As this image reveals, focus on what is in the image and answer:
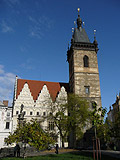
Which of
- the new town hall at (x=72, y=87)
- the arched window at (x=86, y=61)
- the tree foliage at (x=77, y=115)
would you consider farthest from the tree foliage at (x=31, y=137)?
the arched window at (x=86, y=61)

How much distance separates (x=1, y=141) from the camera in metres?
31.8

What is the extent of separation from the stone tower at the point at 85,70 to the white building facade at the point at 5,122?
50.1 feet

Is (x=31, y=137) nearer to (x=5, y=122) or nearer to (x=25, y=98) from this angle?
(x=5, y=122)

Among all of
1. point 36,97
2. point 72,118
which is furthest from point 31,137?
point 36,97

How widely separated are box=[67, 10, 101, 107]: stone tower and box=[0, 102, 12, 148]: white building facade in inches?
601

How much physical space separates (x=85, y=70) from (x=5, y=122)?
21.4 meters

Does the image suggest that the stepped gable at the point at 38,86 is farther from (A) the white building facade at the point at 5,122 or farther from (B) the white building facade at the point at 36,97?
(A) the white building facade at the point at 5,122

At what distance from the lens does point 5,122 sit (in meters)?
33.6

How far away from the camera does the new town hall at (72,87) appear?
3531 centimetres

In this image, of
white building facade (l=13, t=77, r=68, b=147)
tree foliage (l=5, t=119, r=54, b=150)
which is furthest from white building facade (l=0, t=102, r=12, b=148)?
tree foliage (l=5, t=119, r=54, b=150)

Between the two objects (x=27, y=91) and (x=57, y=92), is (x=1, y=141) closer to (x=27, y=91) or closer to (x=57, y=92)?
(x=27, y=91)

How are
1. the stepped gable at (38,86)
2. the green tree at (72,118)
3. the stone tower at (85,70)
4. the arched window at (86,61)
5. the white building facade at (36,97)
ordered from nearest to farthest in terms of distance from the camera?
the green tree at (72,118) → the white building facade at (36,97) → the stone tower at (85,70) → the stepped gable at (38,86) → the arched window at (86,61)

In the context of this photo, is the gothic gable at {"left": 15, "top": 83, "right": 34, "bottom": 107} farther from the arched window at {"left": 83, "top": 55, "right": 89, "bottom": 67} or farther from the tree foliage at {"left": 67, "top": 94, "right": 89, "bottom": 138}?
the arched window at {"left": 83, "top": 55, "right": 89, "bottom": 67}

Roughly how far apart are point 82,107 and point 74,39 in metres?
21.7
